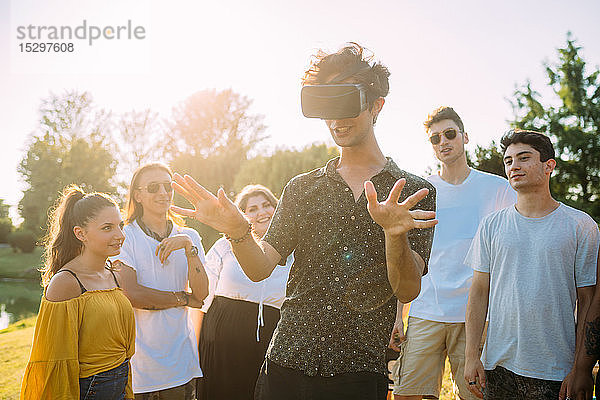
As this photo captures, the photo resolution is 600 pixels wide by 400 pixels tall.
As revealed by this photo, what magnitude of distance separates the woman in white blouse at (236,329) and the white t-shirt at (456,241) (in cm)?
113

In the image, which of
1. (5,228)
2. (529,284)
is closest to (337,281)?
(529,284)

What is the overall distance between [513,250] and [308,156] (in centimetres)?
2198

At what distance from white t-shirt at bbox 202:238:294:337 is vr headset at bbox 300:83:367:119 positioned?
1.98m

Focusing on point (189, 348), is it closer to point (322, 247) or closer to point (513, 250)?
point (322, 247)

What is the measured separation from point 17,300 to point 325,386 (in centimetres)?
2525

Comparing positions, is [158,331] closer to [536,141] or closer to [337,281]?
[337,281]

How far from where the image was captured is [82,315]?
3039mm

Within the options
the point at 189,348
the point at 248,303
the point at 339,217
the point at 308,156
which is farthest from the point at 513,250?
the point at 308,156

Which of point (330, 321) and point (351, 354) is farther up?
point (330, 321)

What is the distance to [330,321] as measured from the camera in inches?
80.0

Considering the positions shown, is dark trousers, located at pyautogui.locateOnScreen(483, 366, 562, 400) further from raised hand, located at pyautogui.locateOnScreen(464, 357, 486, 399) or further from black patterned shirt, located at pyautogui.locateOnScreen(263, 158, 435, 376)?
black patterned shirt, located at pyautogui.locateOnScreen(263, 158, 435, 376)

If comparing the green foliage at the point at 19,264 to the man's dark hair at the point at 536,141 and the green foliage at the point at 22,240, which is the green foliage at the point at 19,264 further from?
the man's dark hair at the point at 536,141

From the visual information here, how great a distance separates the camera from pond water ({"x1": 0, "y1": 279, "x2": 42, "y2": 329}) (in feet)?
63.2

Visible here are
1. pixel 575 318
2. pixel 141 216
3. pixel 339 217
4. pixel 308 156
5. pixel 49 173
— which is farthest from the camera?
pixel 49 173
